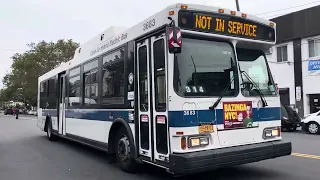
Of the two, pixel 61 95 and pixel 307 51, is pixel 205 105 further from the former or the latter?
pixel 307 51

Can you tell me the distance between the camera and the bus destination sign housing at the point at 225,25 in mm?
5648

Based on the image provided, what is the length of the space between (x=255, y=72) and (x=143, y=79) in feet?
7.06

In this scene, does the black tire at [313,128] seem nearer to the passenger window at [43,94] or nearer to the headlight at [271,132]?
the headlight at [271,132]

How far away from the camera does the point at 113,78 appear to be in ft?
25.2

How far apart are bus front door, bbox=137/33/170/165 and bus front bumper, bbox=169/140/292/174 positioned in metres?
0.42

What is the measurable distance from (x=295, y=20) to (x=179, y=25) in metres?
20.3

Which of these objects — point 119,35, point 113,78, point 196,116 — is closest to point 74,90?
point 113,78

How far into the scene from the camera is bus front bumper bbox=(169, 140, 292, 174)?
16.8 ft

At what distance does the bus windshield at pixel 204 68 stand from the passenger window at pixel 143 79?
0.93 metres

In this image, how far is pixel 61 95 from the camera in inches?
469

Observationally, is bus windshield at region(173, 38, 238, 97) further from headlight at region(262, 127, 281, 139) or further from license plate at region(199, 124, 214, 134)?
headlight at region(262, 127, 281, 139)

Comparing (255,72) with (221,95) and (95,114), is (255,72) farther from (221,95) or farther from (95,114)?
(95,114)

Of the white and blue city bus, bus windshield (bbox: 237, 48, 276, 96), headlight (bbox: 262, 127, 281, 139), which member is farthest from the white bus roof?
headlight (bbox: 262, 127, 281, 139)

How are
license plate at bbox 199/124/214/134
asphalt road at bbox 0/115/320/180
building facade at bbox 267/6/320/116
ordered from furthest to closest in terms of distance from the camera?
1. building facade at bbox 267/6/320/116
2. asphalt road at bbox 0/115/320/180
3. license plate at bbox 199/124/214/134
